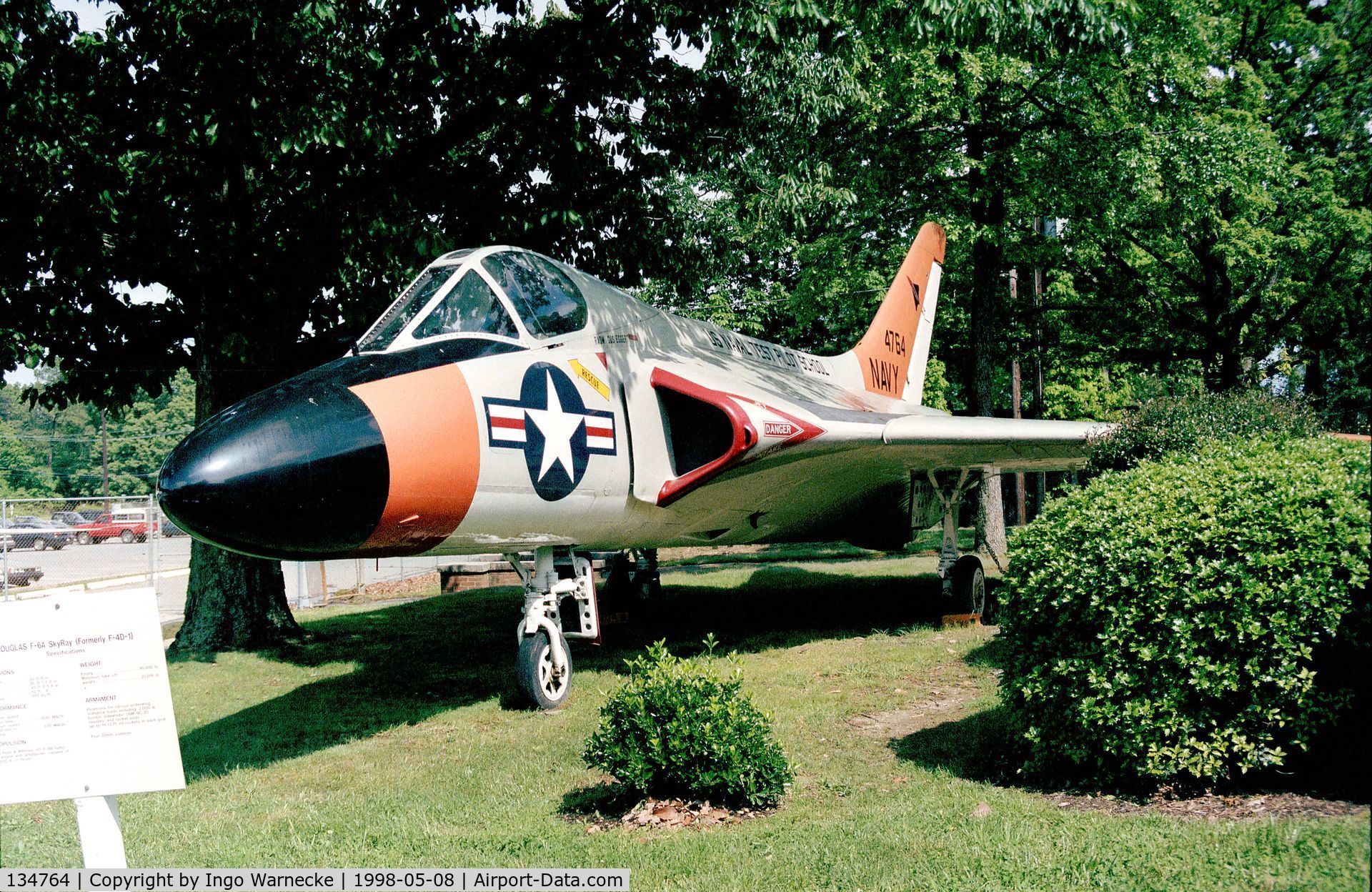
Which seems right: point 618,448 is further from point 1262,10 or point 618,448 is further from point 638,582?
point 1262,10

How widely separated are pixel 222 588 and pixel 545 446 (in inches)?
275

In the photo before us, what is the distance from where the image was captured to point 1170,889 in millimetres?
3316

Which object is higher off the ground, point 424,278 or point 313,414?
point 424,278

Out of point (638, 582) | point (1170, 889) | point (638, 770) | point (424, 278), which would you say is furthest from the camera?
point (638, 582)

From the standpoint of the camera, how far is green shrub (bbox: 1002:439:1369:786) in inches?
160

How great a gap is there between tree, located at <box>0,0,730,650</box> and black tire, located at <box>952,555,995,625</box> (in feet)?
19.6

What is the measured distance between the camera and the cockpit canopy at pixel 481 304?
656 cm

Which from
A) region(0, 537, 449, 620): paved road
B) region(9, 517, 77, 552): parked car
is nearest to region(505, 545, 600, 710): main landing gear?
region(0, 537, 449, 620): paved road

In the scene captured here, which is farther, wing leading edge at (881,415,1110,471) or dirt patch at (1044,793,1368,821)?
wing leading edge at (881,415,1110,471)

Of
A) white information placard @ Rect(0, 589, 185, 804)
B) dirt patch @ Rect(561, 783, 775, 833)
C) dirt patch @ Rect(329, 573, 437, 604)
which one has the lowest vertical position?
dirt patch @ Rect(329, 573, 437, 604)

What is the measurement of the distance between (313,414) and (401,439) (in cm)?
51

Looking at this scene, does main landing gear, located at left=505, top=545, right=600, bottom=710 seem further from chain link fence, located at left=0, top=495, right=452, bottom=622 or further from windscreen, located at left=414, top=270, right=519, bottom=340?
chain link fence, located at left=0, top=495, right=452, bottom=622

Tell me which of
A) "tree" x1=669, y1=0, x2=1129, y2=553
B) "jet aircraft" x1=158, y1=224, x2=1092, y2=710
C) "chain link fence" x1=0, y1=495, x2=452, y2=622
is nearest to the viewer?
"jet aircraft" x1=158, y1=224, x2=1092, y2=710

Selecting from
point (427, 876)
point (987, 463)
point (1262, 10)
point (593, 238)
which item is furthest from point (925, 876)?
point (1262, 10)
